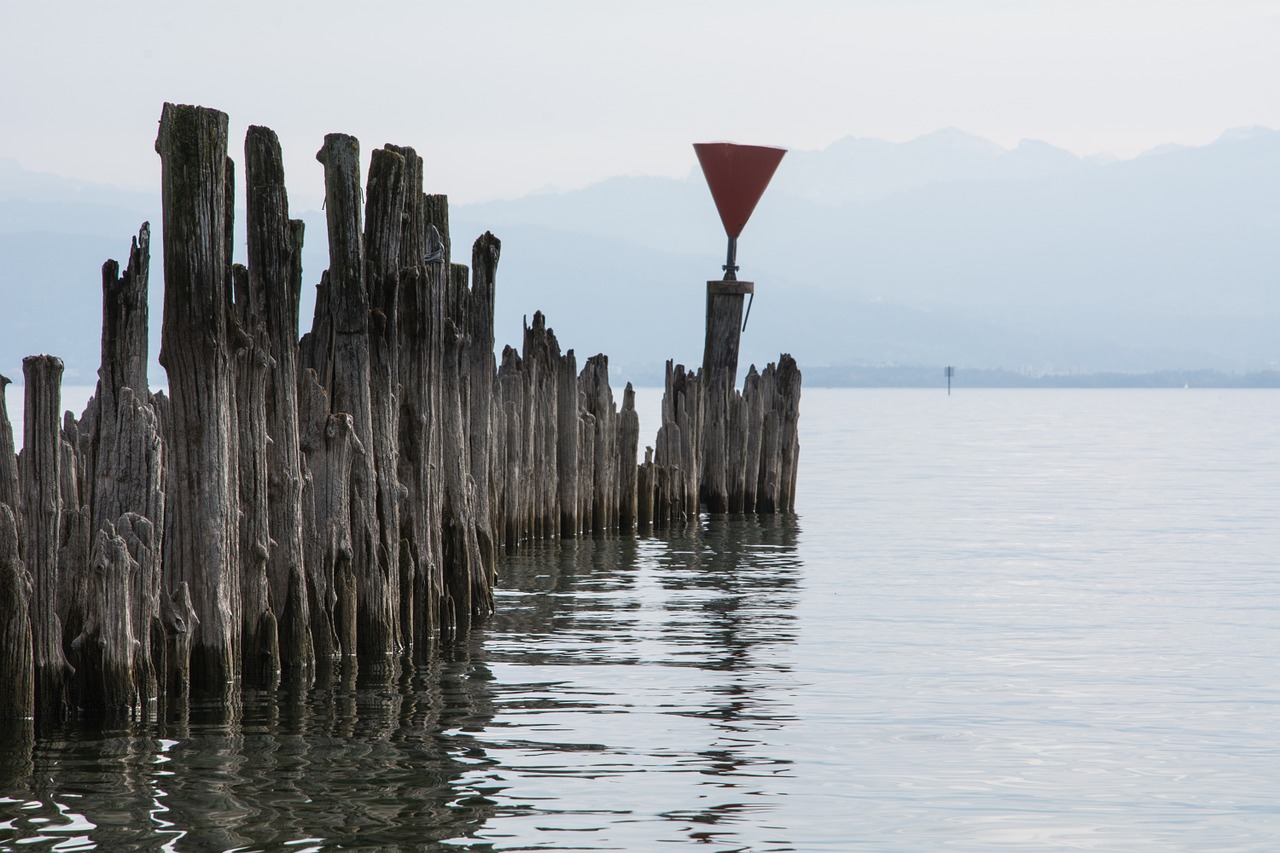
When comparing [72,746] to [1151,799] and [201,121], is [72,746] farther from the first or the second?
[1151,799]

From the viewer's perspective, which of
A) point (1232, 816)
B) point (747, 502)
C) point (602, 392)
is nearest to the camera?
point (1232, 816)

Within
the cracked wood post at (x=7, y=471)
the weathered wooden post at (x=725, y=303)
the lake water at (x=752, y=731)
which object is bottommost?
the lake water at (x=752, y=731)

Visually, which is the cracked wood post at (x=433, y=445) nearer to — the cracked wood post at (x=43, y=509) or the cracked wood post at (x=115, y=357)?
the cracked wood post at (x=115, y=357)

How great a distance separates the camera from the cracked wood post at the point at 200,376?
777 centimetres

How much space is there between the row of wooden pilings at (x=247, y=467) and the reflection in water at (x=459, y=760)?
32cm

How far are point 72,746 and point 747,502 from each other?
13271 mm

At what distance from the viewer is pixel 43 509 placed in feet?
23.9

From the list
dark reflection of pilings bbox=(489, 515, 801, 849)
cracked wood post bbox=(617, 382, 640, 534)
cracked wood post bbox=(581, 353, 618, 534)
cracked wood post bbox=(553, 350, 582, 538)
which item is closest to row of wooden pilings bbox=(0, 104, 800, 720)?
dark reflection of pilings bbox=(489, 515, 801, 849)

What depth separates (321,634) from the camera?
352 inches

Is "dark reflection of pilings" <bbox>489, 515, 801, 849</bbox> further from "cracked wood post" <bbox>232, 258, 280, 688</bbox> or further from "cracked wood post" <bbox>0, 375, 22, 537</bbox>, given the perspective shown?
"cracked wood post" <bbox>0, 375, 22, 537</bbox>

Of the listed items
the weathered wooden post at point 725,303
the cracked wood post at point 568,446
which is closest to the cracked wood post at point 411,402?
the cracked wood post at point 568,446

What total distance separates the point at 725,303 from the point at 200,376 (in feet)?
39.9

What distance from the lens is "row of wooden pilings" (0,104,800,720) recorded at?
7441mm

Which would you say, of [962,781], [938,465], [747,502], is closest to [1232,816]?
[962,781]
